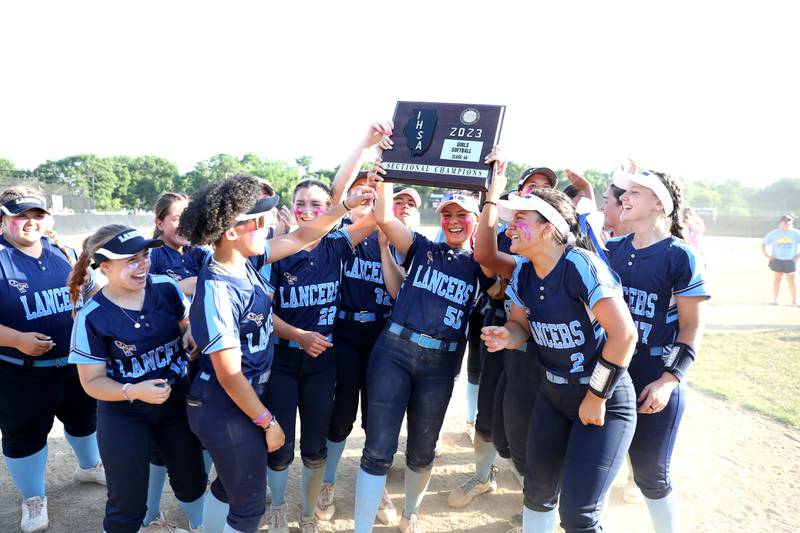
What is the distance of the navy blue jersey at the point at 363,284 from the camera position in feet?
14.0

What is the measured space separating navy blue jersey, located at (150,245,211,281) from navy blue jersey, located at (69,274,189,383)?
3.57ft

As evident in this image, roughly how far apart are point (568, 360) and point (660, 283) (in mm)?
808

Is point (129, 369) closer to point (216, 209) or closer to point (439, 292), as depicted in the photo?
point (216, 209)

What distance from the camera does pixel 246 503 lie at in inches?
116

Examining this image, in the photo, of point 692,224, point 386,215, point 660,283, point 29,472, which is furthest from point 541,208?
point 692,224

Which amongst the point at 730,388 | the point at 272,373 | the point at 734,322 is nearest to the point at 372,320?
the point at 272,373

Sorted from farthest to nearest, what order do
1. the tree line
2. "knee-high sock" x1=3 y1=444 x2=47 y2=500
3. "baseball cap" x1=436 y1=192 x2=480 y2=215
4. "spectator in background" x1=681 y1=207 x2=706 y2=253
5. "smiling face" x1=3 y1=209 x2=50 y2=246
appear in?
the tree line < "spectator in background" x1=681 y1=207 x2=706 y2=253 < "knee-high sock" x1=3 y1=444 x2=47 y2=500 < "smiling face" x1=3 y1=209 x2=50 y2=246 < "baseball cap" x1=436 y1=192 x2=480 y2=215

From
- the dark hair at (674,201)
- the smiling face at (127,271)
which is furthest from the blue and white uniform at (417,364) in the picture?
the smiling face at (127,271)

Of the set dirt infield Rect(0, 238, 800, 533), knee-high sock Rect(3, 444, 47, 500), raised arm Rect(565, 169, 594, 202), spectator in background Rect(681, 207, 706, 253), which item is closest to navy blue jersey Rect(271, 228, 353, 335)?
dirt infield Rect(0, 238, 800, 533)

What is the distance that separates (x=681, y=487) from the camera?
4.80 m

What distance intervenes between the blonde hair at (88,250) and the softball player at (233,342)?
1.70 ft

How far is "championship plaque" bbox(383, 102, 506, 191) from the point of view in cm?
356

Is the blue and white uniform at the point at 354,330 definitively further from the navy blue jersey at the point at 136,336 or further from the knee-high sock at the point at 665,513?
the knee-high sock at the point at 665,513

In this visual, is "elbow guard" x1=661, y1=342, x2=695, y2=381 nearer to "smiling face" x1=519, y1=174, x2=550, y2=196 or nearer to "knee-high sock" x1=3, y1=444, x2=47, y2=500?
"smiling face" x1=519, y1=174, x2=550, y2=196
